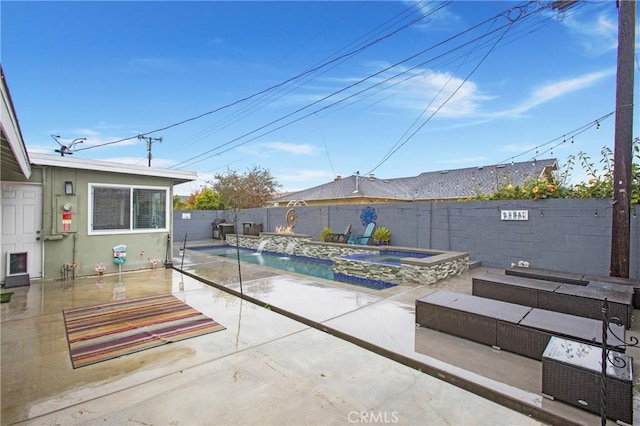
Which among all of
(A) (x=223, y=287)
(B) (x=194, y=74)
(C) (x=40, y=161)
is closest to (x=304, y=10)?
(B) (x=194, y=74)

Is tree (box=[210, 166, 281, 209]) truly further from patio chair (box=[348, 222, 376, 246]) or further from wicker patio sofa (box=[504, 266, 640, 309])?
wicker patio sofa (box=[504, 266, 640, 309])

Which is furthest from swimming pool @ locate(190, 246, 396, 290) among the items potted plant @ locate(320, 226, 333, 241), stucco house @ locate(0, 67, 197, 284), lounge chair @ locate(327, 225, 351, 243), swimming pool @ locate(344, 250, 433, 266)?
stucco house @ locate(0, 67, 197, 284)

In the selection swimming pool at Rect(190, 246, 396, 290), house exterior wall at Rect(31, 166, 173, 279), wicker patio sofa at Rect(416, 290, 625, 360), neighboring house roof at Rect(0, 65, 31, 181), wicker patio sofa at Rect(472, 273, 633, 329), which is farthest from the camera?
swimming pool at Rect(190, 246, 396, 290)

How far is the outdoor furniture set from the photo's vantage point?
2.10 meters

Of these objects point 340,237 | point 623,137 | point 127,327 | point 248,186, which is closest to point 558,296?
point 623,137

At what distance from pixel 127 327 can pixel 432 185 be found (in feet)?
63.4

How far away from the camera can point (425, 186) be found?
67.6ft

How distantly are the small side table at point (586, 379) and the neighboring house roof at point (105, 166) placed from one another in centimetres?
787

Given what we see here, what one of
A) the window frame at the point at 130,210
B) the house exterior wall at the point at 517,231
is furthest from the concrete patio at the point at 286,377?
Answer: the house exterior wall at the point at 517,231

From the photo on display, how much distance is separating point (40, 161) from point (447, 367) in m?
7.66

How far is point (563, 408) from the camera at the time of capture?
7.09ft

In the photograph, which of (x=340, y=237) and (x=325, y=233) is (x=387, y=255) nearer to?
(x=340, y=237)

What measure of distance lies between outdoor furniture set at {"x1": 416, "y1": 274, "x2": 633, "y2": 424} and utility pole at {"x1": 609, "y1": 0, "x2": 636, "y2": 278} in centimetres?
Result: 149

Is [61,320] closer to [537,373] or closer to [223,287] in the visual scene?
[223,287]
